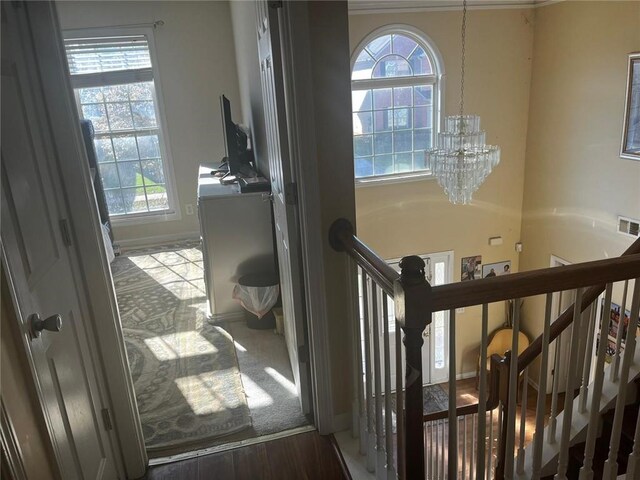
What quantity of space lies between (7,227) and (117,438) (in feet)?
3.64

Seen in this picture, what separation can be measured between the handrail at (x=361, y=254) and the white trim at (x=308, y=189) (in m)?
0.06

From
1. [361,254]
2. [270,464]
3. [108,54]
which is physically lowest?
[270,464]

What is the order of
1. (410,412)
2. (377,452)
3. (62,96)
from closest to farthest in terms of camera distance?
1. (410,412)
2. (62,96)
3. (377,452)

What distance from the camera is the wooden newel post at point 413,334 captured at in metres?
1.25

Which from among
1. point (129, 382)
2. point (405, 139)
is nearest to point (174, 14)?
point (405, 139)

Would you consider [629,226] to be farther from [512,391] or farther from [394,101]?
[512,391]

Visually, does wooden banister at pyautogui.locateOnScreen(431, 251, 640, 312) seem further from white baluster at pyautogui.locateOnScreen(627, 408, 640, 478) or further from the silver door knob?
the silver door knob

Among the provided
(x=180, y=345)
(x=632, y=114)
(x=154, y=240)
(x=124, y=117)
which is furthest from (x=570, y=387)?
(x=124, y=117)

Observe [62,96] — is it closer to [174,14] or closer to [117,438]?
[117,438]

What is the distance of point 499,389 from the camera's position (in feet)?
8.56

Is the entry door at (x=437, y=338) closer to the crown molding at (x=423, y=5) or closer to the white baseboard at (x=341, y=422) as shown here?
the crown molding at (x=423, y=5)

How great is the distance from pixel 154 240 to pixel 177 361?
3192mm

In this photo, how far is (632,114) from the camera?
4355 millimetres

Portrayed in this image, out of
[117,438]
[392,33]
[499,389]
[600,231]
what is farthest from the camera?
[392,33]
